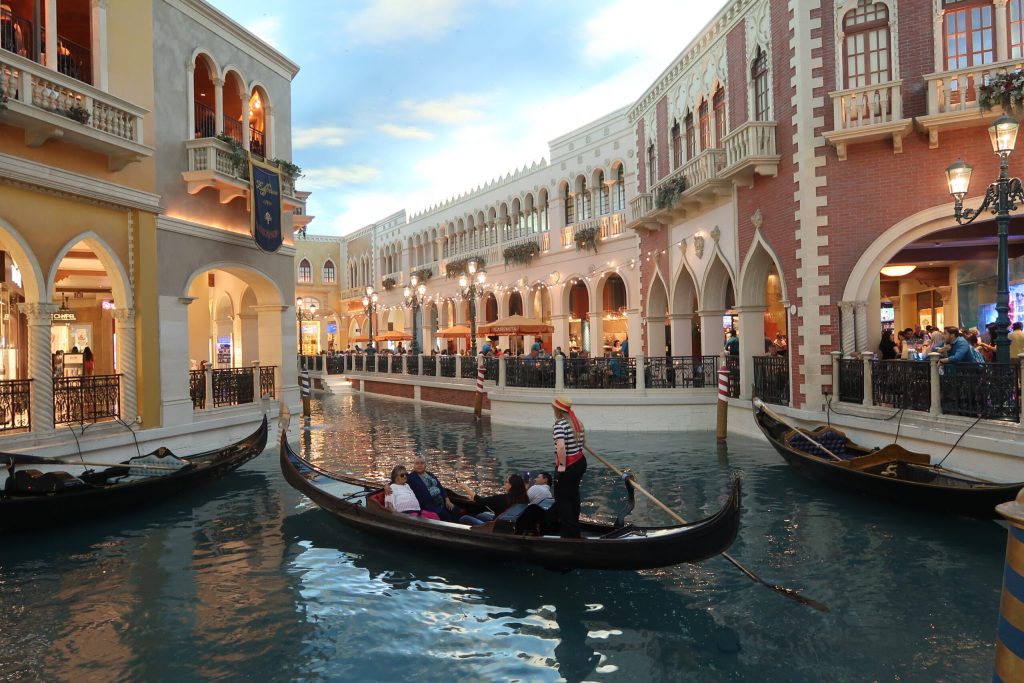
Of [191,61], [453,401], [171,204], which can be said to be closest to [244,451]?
[171,204]

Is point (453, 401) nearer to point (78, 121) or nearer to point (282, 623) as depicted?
point (78, 121)

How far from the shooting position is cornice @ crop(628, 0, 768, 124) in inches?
445

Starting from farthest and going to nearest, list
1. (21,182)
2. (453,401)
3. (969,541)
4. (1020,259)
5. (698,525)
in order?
1. (453,401)
2. (1020,259)
3. (21,182)
4. (969,541)
5. (698,525)

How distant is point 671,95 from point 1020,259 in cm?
690

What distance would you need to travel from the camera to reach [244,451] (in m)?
8.47

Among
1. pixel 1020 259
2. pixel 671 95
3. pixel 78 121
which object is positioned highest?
pixel 671 95

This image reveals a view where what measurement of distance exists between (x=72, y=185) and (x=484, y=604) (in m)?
6.70

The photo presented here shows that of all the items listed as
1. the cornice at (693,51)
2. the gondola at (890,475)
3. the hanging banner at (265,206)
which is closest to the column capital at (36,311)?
the hanging banner at (265,206)

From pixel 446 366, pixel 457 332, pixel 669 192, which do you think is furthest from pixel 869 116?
pixel 457 332

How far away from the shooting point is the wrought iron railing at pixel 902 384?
7719mm

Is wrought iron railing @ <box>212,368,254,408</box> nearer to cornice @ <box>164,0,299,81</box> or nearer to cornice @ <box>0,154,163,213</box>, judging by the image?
cornice @ <box>0,154,163,213</box>

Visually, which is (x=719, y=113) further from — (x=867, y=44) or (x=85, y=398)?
(x=85, y=398)

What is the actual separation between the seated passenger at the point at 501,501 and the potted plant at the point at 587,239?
12.9 meters

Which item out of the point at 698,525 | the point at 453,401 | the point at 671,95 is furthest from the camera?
the point at 453,401
